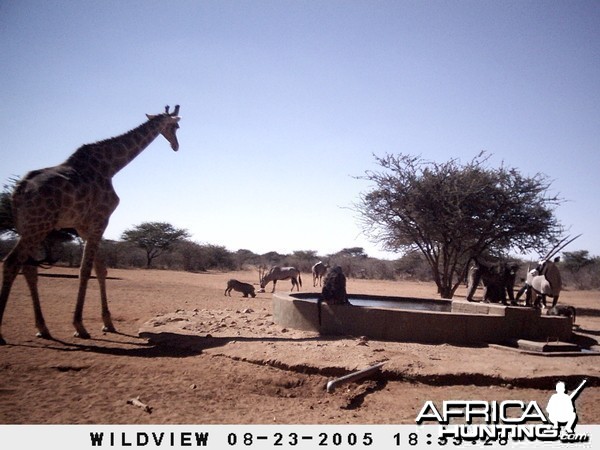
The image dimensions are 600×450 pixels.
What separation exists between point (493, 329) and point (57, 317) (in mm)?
9939

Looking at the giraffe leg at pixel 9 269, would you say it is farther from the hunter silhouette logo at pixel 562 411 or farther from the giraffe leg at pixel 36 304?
the hunter silhouette logo at pixel 562 411

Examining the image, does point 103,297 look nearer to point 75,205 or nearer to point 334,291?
point 75,205

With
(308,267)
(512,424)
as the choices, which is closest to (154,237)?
(308,267)

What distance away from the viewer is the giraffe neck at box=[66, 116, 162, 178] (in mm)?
9391

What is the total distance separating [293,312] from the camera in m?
9.86

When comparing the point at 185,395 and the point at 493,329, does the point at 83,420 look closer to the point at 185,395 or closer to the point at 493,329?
Result: the point at 185,395

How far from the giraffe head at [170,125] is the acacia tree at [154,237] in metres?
38.5

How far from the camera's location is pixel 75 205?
28.4 ft

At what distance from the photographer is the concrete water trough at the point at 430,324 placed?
877cm

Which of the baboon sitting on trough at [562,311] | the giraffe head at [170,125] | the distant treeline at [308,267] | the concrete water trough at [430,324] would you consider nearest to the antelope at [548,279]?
the baboon sitting on trough at [562,311]

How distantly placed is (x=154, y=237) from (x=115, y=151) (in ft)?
135

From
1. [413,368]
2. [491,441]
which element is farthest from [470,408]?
[413,368]

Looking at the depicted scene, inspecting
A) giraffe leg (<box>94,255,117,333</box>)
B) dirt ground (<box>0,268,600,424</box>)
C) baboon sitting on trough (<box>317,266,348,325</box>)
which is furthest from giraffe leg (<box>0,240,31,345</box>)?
baboon sitting on trough (<box>317,266,348,325</box>)

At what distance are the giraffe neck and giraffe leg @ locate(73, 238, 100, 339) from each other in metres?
1.59
